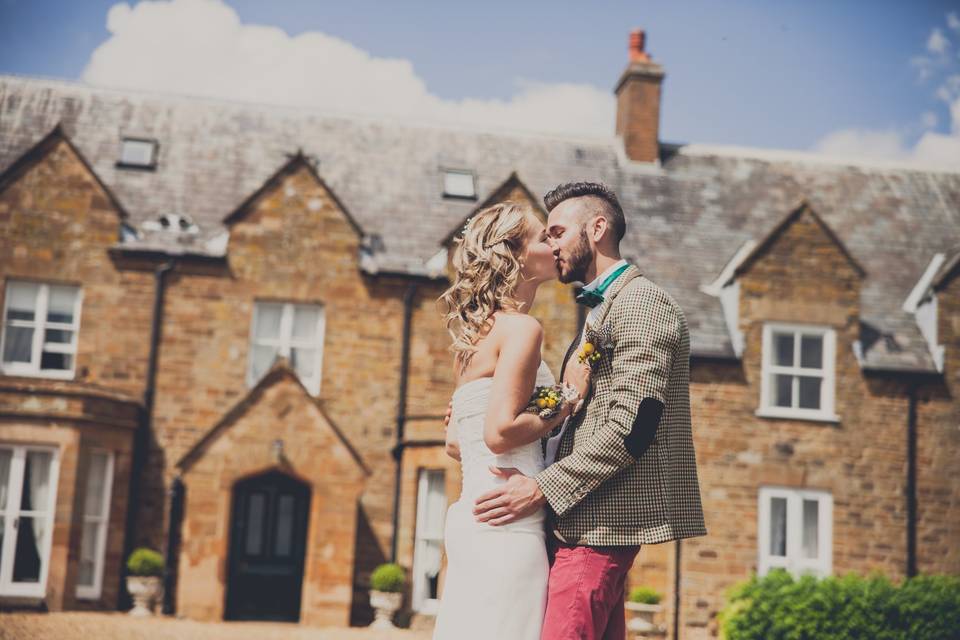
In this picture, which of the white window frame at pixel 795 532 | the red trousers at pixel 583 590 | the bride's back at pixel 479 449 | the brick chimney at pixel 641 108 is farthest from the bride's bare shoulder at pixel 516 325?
the brick chimney at pixel 641 108

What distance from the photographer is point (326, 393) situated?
19453 millimetres

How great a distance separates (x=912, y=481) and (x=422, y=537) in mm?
8443

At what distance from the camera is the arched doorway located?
764 inches

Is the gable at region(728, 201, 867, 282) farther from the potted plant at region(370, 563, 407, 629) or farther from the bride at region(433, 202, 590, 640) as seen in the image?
the bride at region(433, 202, 590, 640)

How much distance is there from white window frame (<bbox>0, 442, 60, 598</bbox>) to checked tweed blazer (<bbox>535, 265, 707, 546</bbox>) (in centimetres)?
1494

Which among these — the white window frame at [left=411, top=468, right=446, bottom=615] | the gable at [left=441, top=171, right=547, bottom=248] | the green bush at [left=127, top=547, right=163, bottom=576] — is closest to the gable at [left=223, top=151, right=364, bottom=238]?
the gable at [left=441, top=171, right=547, bottom=248]

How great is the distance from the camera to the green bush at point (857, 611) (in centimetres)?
1461

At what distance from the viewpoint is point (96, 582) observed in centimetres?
1800

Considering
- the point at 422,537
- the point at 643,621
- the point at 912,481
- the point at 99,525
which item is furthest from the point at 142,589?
the point at 912,481

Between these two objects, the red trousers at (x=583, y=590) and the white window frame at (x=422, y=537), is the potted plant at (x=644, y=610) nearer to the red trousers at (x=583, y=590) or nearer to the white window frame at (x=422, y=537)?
the white window frame at (x=422, y=537)

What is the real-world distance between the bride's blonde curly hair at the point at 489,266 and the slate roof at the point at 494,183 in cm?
1539

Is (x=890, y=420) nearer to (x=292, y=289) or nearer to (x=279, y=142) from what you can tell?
(x=292, y=289)

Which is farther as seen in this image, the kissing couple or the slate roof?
the slate roof

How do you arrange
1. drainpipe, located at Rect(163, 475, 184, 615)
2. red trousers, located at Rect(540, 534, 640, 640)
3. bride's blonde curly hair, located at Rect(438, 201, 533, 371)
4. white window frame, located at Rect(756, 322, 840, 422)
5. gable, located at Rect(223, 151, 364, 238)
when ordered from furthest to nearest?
1. white window frame, located at Rect(756, 322, 840, 422)
2. gable, located at Rect(223, 151, 364, 238)
3. drainpipe, located at Rect(163, 475, 184, 615)
4. bride's blonde curly hair, located at Rect(438, 201, 533, 371)
5. red trousers, located at Rect(540, 534, 640, 640)
